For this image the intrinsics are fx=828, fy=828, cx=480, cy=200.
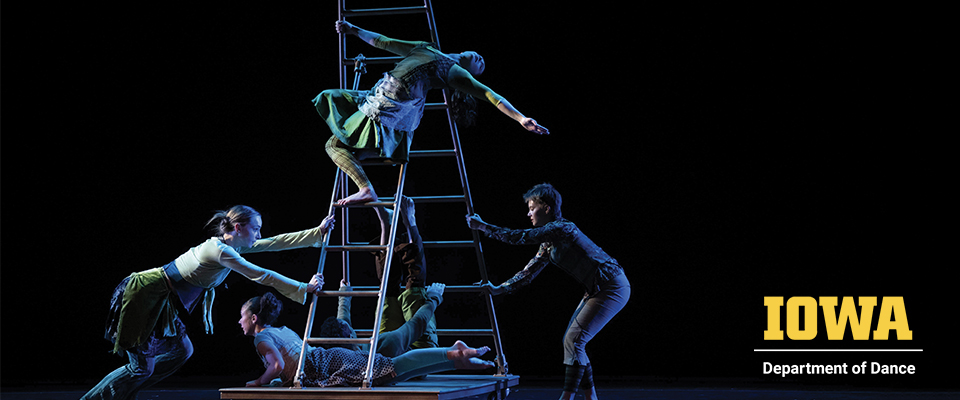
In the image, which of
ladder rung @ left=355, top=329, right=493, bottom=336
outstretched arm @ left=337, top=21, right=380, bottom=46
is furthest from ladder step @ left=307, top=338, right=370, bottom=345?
outstretched arm @ left=337, top=21, right=380, bottom=46

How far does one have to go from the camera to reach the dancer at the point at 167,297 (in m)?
3.18

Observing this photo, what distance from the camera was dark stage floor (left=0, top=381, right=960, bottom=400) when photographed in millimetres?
4656

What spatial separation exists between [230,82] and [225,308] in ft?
4.98

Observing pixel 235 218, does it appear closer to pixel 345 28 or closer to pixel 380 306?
pixel 380 306

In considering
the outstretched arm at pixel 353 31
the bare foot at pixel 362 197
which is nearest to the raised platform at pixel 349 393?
the bare foot at pixel 362 197

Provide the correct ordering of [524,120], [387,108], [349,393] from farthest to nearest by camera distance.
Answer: [387,108], [524,120], [349,393]

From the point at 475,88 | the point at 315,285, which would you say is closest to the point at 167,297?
the point at 315,285

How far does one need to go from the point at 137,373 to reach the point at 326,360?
0.73m

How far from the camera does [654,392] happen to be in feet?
16.0

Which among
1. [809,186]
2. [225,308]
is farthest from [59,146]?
[809,186]

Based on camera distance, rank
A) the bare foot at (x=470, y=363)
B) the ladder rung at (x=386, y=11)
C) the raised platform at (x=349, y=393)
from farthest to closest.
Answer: the ladder rung at (x=386, y=11) → the bare foot at (x=470, y=363) → the raised platform at (x=349, y=393)

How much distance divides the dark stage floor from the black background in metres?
0.23

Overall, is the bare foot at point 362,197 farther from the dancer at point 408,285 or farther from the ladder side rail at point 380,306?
the dancer at point 408,285

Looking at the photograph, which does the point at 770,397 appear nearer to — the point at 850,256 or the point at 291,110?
the point at 850,256
